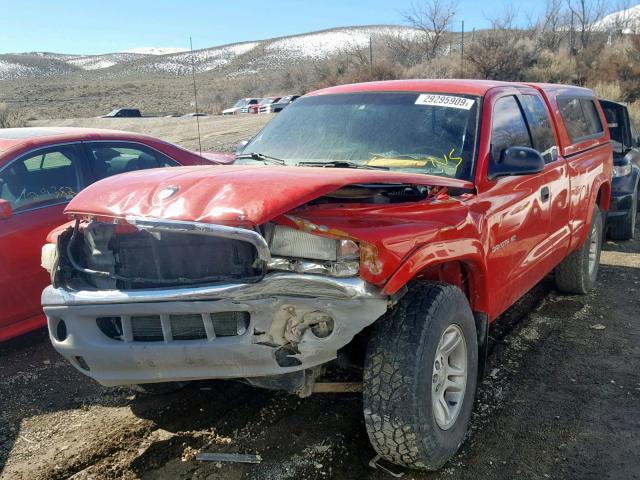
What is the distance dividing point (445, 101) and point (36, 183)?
317 cm

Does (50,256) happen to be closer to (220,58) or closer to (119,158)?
(119,158)

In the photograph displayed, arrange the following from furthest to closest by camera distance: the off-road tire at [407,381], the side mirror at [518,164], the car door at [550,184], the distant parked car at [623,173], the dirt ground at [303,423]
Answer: the distant parked car at [623,173] < the car door at [550,184] < the side mirror at [518,164] < the dirt ground at [303,423] < the off-road tire at [407,381]

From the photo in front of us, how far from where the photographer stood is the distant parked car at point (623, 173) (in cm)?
775

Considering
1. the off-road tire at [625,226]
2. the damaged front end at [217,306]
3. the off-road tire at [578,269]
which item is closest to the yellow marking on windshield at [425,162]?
the damaged front end at [217,306]

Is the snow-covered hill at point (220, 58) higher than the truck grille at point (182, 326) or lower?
higher

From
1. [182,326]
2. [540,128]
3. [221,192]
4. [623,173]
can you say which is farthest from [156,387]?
[623,173]

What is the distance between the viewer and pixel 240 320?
262 cm

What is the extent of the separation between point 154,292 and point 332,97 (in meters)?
2.30

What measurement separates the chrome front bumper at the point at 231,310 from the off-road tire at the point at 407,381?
236mm

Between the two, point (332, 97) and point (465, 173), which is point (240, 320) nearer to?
point (465, 173)

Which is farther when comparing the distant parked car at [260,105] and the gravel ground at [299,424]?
the distant parked car at [260,105]

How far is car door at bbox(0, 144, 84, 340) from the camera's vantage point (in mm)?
4406

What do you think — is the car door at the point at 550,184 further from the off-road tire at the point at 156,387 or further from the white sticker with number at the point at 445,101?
the off-road tire at the point at 156,387

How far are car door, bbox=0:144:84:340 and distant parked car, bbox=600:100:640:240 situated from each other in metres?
6.30
